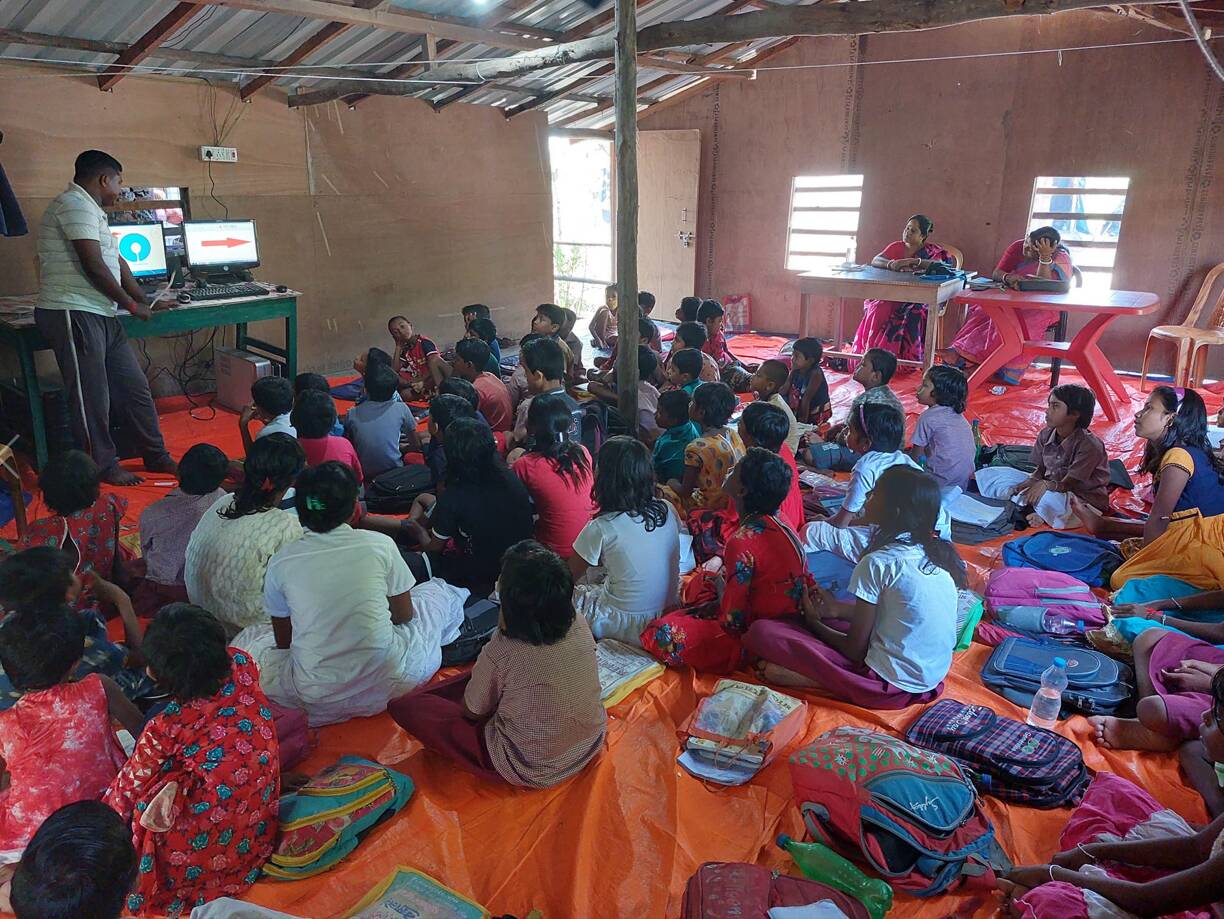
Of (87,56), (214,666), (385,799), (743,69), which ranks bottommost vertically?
(385,799)

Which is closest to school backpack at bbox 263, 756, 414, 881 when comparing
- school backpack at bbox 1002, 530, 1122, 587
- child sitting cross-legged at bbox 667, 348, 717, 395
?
school backpack at bbox 1002, 530, 1122, 587

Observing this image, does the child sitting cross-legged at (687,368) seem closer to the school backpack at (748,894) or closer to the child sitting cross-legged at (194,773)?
the school backpack at (748,894)

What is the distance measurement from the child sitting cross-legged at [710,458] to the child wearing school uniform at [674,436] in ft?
0.51

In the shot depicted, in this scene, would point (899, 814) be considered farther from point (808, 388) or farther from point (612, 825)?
point (808, 388)

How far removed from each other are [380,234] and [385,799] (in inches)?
237

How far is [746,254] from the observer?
9031 mm

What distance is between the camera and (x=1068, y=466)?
3.94m

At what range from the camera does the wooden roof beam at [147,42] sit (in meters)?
4.69

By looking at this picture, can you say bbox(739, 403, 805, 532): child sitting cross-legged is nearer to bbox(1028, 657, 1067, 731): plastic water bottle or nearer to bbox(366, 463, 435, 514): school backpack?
bbox(1028, 657, 1067, 731): plastic water bottle

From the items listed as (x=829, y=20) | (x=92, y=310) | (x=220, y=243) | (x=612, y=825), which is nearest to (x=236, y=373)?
(x=220, y=243)

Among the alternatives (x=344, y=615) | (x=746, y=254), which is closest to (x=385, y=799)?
(x=344, y=615)

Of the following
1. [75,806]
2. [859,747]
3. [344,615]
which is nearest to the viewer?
[75,806]

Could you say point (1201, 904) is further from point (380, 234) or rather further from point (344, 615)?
point (380, 234)

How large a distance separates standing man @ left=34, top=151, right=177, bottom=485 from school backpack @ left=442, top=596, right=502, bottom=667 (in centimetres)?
263
